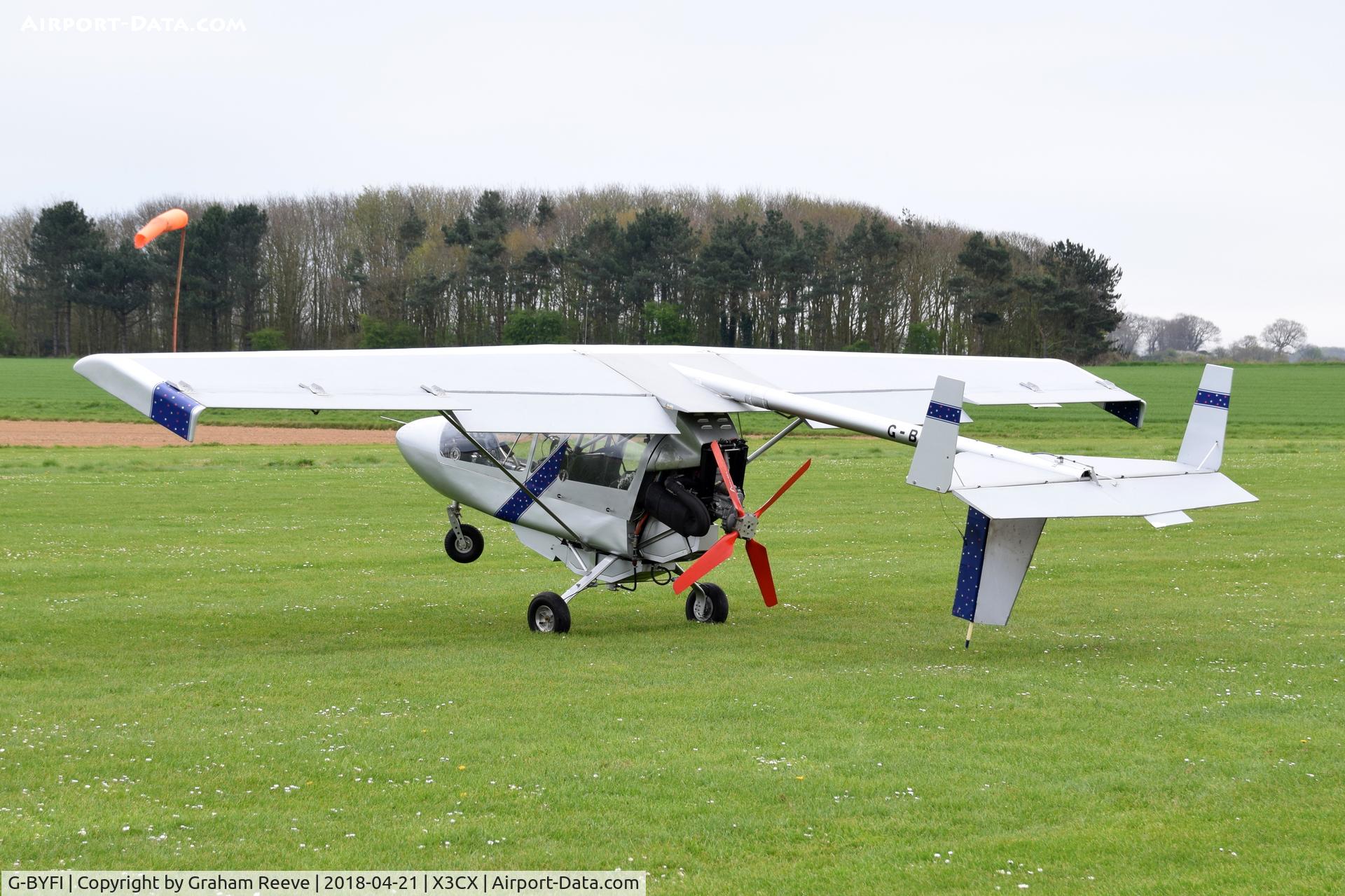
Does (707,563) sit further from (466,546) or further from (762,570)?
(466,546)

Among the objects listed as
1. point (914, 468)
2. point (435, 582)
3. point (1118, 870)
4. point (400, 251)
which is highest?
point (400, 251)

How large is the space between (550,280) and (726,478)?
69.4 meters

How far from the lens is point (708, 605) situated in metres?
13.5

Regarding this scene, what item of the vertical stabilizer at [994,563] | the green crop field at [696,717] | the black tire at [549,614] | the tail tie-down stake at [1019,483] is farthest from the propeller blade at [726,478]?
the vertical stabilizer at [994,563]

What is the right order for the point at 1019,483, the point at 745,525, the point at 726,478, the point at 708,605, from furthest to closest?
1. the point at 708,605
2. the point at 745,525
3. the point at 726,478
4. the point at 1019,483

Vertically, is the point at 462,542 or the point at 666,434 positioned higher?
the point at 666,434

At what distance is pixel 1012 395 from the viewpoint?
13469mm

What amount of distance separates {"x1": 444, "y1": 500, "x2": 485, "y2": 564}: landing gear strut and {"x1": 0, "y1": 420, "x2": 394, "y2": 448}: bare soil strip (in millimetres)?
27614

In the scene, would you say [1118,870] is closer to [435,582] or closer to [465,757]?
[465,757]

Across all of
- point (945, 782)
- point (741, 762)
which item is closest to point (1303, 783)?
point (945, 782)

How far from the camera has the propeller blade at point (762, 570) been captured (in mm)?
12609

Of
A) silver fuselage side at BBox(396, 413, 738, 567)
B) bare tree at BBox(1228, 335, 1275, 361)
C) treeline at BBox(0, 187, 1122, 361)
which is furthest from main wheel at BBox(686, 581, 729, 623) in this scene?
bare tree at BBox(1228, 335, 1275, 361)

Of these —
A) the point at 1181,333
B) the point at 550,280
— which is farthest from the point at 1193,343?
the point at 550,280

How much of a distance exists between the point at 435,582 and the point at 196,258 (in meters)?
74.6
